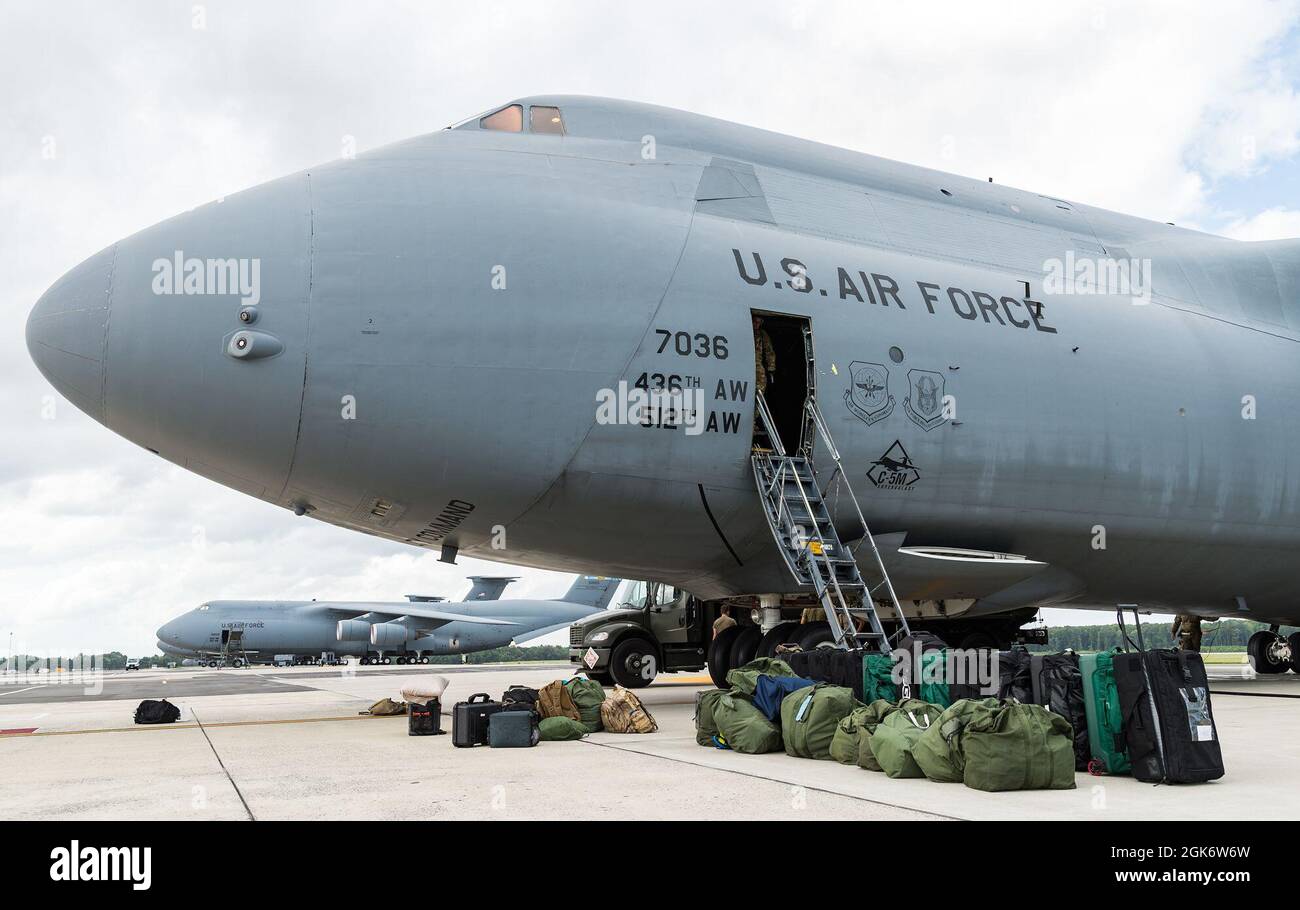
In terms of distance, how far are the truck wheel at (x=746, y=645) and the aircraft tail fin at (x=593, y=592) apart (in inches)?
1606

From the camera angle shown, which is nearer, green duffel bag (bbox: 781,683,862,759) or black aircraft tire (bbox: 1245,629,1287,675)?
green duffel bag (bbox: 781,683,862,759)

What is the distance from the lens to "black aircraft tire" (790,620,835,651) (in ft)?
40.5

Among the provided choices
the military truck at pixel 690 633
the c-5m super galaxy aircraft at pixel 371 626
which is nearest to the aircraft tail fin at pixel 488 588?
the c-5m super galaxy aircraft at pixel 371 626

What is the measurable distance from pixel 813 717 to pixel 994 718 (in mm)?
1728

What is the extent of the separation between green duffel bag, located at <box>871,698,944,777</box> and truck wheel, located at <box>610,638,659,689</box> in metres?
11.1

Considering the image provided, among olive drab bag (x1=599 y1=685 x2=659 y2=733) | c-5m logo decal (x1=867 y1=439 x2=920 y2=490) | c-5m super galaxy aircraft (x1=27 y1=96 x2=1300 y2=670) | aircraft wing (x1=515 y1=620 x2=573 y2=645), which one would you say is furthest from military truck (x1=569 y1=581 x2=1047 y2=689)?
aircraft wing (x1=515 y1=620 x2=573 y2=645)

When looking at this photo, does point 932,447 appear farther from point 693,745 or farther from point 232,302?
point 232,302

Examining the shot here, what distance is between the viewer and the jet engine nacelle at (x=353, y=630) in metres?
52.3

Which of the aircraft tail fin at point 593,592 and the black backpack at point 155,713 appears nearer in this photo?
the black backpack at point 155,713

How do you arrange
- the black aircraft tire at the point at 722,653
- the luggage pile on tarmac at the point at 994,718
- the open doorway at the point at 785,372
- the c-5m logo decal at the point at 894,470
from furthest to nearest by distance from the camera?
the black aircraft tire at the point at 722,653 → the c-5m logo decal at the point at 894,470 → the open doorway at the point at 785,372 → the luggage pile on tarmac at the point at 994,718

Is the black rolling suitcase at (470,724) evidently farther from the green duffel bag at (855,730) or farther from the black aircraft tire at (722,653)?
the black aircraft tire at (722,653)

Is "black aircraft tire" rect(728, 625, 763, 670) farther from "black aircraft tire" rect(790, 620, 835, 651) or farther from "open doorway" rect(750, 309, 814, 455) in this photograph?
"open doorway" rect(750, 309, 814, 455)

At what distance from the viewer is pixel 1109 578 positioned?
1413 cm

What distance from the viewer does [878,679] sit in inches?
Answer: 346
